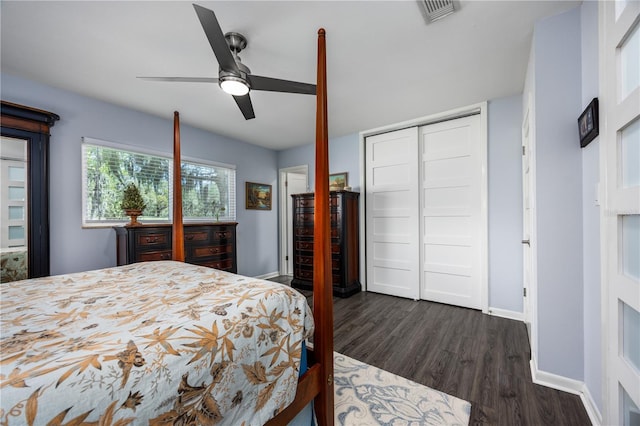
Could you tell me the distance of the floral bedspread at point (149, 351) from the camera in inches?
23.3

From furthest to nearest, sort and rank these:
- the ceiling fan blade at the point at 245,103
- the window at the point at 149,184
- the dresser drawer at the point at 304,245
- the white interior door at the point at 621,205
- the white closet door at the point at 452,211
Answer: the dresser drawer at the point at 304,245 → the white closet door at the point at 452,211 → the window at the point at 149,184 → the ceiling fan blade at the point at 245,103 → the white interior door at the point at 621,205

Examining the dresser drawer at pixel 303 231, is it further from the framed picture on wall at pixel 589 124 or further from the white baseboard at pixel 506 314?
the framed picture on wall at pixel 589 124

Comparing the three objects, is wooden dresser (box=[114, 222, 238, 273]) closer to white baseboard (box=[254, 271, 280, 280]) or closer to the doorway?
white baseboard (box=[254, 271, 280, 280])

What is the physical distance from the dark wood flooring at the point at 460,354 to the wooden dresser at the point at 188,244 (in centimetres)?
176

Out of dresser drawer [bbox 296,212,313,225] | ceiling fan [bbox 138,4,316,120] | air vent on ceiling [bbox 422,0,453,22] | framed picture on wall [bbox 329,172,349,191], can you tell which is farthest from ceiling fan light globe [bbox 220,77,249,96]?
framed picture on wall [bbox 329,172,349,191]

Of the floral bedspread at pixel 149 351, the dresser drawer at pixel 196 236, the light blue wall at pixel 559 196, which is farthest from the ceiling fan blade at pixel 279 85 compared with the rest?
the dresser drawer at pixel 196 236

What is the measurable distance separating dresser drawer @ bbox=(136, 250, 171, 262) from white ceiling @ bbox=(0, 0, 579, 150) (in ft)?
5.66

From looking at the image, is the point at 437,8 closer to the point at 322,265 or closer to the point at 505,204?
the point at 322,265

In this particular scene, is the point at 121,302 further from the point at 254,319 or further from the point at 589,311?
the point at 589,311

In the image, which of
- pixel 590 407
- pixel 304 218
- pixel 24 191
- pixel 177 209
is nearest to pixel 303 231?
pixel 304 218

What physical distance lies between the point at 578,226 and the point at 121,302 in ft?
8.34

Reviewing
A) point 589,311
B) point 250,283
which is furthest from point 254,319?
point 589,311

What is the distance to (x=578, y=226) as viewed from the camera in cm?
158

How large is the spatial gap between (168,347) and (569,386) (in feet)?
7.75
